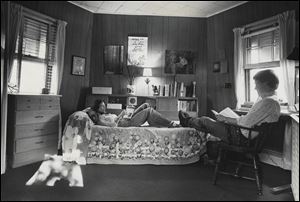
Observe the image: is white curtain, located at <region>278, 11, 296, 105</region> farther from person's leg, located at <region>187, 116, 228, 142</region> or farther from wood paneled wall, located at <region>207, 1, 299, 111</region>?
person's leg, located at <region>187, 116, 228, 142</region>

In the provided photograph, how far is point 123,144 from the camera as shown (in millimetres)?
2787

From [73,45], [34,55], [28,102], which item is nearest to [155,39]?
[73,45]

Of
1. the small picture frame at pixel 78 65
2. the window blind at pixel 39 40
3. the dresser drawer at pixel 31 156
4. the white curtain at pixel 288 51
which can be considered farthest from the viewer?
the small picture frame at pixel 78 65

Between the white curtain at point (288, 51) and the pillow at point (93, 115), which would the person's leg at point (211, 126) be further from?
the pillow at point (93, 115)

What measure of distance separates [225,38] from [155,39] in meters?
1.38

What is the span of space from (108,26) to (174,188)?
3460mm

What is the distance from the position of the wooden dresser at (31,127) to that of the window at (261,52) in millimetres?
3218

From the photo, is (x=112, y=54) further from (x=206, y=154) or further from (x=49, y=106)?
(x=206, y=154)

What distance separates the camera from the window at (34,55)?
3.21 meters

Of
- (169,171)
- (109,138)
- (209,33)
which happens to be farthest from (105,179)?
(209,33)

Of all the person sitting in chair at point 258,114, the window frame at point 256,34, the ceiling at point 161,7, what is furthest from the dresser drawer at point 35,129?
the window frame at point 256,34

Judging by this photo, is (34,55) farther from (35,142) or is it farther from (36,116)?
(35,142)

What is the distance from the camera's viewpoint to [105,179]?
2.31m

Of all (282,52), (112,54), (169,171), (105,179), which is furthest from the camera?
(112,54)
